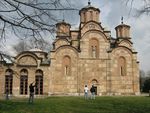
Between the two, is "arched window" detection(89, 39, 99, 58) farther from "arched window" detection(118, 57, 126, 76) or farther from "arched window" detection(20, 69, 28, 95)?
"arched window" detection(20, 69, 28, 95)

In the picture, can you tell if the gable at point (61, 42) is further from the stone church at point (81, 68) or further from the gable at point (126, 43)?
the gable at point (126, 43)

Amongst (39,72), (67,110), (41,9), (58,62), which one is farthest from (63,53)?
(41,9)

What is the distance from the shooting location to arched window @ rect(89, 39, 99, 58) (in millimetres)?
45062

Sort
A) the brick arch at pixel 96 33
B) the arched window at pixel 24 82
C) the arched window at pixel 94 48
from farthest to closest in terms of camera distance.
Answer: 1. the brick arch at pixel 96 33
2. the arched window at pixel 94 48
3. the arched window at pixel 24 82

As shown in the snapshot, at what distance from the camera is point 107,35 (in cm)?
4738

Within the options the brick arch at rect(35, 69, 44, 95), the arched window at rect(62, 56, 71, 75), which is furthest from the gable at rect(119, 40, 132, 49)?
the brick arch at rect(35, 69, 44, 95)

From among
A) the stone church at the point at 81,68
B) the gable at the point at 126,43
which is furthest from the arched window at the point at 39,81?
the gable at the point at 126,43

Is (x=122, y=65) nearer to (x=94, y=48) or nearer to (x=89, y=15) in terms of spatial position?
(x=94, y=48)

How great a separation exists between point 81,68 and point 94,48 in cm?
358

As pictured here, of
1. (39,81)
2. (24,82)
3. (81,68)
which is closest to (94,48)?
(81,68)

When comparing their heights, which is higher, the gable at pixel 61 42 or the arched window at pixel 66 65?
the gable at pixel 61 42

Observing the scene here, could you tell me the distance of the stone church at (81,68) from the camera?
Answer: 42812 mm

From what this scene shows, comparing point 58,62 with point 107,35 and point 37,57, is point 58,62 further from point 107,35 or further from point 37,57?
point 107,35

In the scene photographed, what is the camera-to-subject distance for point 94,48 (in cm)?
4544
